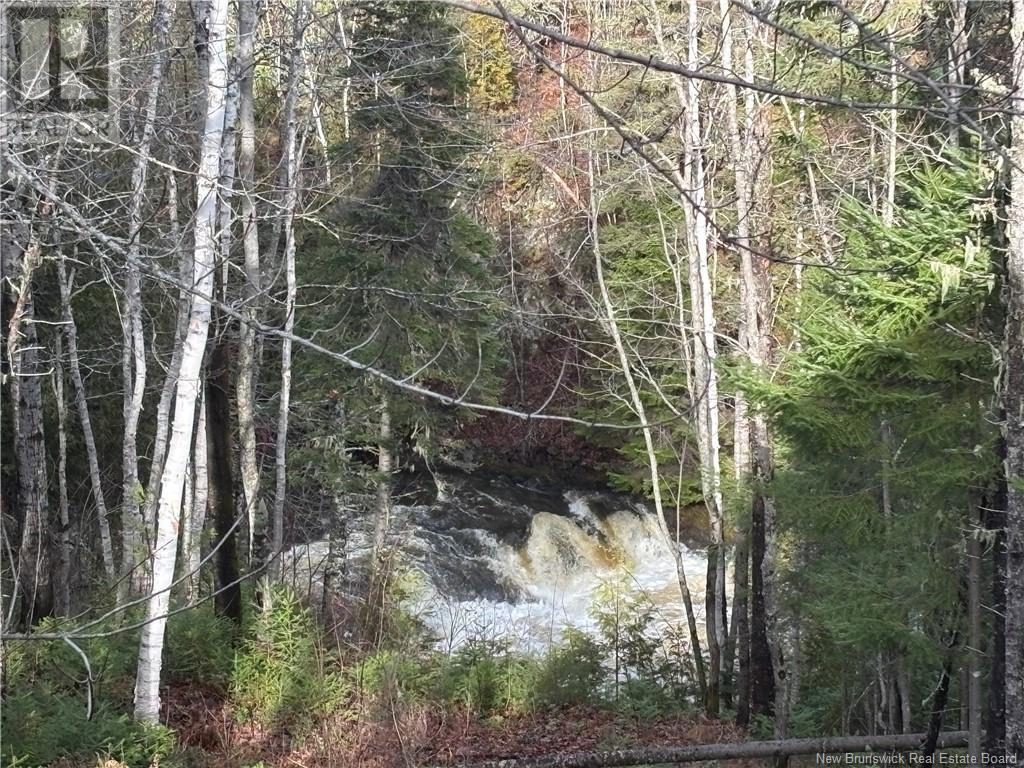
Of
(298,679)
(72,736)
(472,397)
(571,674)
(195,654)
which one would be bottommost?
(571,674)

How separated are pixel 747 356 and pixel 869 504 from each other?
8.06ft

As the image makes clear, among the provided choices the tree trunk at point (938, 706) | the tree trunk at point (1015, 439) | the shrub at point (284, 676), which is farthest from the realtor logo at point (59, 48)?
the tree trunk at point (938, 706)

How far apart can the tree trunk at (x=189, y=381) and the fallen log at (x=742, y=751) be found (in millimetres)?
2570

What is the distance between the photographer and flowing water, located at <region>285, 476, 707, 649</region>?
14383 millimetres

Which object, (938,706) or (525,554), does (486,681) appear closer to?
(938,706)

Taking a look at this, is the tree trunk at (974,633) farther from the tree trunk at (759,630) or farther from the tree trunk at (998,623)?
the tree trunk at (759,630)

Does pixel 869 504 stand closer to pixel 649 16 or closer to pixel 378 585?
pixel 378 585

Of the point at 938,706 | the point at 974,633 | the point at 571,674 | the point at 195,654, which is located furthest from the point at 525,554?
the point at 974,633

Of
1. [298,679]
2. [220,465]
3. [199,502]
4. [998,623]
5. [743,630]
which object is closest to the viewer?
[998,623]

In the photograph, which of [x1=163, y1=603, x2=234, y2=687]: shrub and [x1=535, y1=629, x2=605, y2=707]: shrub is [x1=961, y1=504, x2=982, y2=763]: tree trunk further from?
[x1=163, y1=603, x2=234, y2=687]: shrub

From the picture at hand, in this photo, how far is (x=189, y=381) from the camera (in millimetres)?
5781

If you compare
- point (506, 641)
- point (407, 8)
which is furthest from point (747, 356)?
point (407, 8)

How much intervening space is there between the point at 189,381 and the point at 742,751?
214 inches

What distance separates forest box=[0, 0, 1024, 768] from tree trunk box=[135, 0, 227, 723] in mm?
35
